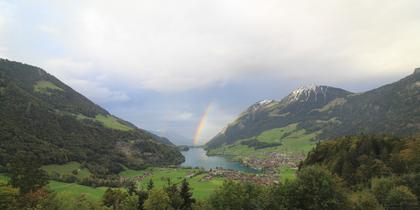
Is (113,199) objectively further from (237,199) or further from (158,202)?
(237,199)

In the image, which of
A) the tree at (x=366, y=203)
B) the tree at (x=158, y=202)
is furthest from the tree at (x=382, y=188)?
the tree at (x=158, y=202)

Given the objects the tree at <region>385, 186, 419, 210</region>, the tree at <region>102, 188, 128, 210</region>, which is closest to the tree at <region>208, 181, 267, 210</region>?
the tree at <region>385, 186, 419, 210</region>

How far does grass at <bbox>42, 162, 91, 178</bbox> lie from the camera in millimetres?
171625

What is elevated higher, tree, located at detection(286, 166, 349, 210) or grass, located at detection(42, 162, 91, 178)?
grass, located at detection(42, 162, 91, 178)

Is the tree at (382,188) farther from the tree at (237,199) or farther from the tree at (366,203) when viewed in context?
the tree at (237,199)

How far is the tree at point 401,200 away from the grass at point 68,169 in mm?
140766

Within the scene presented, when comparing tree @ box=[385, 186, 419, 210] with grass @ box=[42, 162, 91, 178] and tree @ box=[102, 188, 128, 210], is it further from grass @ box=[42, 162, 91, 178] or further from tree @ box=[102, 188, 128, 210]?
grass @ box=[42, 162, 91, 178]

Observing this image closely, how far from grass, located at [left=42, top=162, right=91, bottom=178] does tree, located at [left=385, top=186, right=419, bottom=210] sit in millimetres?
140766

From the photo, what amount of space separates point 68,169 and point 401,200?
507 ft

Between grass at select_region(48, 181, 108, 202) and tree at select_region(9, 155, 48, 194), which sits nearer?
tree at select_region(9, 155, 48, 194)

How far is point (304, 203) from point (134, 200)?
3755 cm

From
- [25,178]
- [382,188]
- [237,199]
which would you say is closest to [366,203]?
[382,188]

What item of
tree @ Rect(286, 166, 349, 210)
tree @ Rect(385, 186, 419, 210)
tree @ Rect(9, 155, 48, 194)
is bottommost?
tree @ Rect(385, 186, 419, 210)

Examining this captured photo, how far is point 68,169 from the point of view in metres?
181
